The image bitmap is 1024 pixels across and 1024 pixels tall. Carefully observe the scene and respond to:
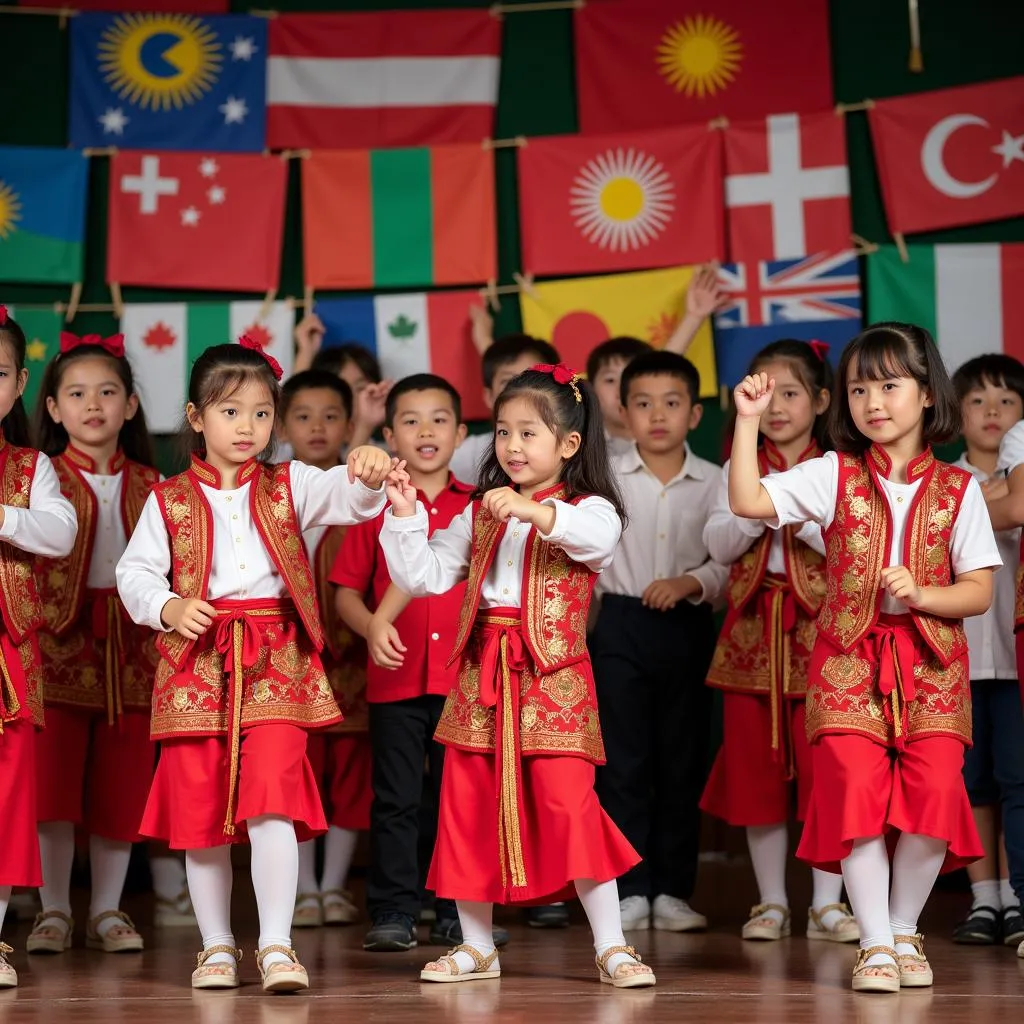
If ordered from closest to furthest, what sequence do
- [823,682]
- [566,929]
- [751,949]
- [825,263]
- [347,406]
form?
1. [823,682]
2. [751,949]
3. [566,929]
4. [347,406]
5. [825,263]

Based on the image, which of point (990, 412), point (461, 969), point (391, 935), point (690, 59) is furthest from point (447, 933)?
point (690, 59)

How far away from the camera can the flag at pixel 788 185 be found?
499 cm

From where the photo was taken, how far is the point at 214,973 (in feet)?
10.1

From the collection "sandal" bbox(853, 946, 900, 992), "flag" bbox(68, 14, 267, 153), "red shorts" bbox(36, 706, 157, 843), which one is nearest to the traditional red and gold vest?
"red shorts" bbox(36, 706, 157, 843)

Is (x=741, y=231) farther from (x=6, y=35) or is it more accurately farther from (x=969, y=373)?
(x=6, y=35)

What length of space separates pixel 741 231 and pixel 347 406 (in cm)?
150

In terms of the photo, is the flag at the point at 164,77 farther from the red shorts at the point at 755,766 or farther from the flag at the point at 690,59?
the red shorts at the point at 755,766

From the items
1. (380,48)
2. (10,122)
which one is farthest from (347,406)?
(10,122)

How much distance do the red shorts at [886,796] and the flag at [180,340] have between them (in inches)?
107

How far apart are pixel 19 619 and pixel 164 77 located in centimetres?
254

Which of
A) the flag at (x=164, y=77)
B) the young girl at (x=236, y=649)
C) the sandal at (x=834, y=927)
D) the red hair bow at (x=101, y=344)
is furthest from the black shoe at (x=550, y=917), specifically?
the flag at (x=164, y=77)

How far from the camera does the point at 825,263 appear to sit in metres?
5.00

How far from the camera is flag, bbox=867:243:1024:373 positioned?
489 centimetres

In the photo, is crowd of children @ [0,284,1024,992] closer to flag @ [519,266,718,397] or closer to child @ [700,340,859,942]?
child @ [700,340,859,942]
